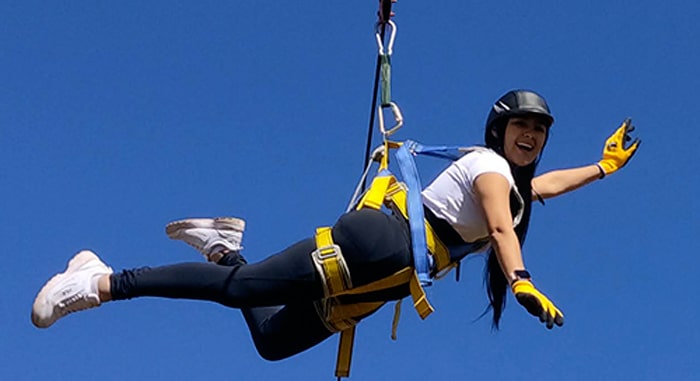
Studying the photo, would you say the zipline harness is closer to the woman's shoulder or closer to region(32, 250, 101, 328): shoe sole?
the woman's shoulder

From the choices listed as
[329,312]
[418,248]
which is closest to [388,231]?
[418,248]

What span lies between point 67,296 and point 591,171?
2.95 metres

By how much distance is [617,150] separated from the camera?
7941 millimetres

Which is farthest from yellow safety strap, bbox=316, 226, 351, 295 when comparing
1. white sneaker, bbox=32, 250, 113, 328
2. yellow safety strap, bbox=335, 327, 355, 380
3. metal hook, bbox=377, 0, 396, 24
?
metal hook, bbox=377, 0, 396, 24

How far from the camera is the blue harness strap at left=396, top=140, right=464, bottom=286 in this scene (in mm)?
6621

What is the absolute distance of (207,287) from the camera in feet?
21.7

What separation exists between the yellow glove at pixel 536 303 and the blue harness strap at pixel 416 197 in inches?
21.9

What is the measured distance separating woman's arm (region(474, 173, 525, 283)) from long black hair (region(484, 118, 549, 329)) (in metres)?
0.34

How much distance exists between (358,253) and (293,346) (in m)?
0.88

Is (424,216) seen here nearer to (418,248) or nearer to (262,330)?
(418,248)

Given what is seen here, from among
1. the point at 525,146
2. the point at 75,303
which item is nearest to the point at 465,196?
the point at 525,146

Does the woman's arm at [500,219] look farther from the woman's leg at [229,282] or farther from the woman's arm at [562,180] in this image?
the woman's arm at [562,180]

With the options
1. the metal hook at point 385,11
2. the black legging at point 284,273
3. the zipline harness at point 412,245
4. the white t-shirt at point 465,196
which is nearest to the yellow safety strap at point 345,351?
the zipline harness at point 412,245

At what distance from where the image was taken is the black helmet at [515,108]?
22.7 ft
